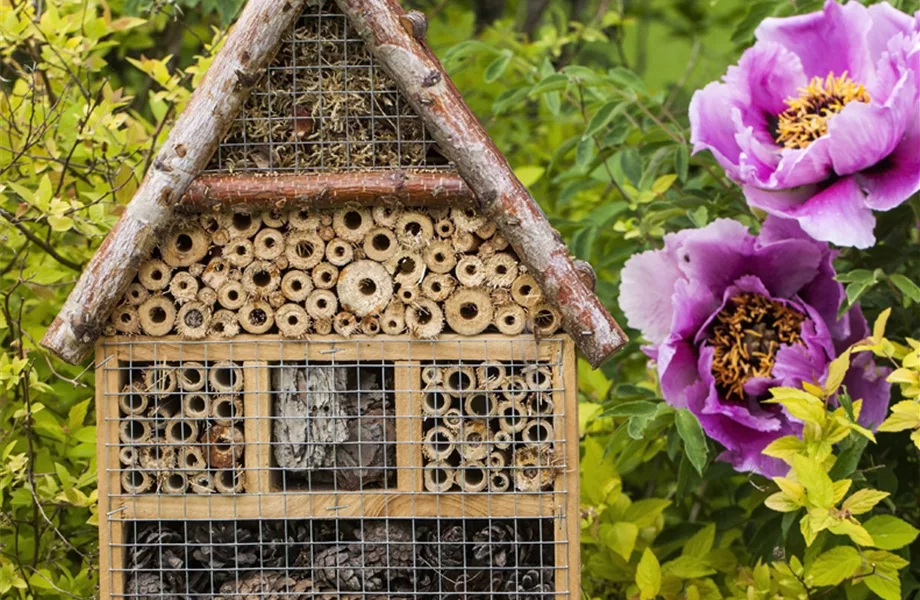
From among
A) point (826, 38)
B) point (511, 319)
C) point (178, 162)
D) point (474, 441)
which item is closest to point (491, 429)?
point (474, 441)

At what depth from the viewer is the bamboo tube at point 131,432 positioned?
4.58 feet

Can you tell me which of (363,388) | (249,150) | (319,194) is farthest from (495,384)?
(249,150)

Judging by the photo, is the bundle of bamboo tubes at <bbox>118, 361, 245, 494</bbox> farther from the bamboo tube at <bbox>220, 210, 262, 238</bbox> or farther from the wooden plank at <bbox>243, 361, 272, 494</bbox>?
the bamboo tube at <bbox>220, 210, 262, 238</bbox>

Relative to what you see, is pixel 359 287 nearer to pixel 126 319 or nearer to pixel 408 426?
pixel 408 426

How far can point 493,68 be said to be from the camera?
195 centimetres

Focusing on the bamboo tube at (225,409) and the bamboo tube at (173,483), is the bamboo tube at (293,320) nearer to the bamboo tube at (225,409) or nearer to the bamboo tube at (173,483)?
the bamboo tube at (225,409)

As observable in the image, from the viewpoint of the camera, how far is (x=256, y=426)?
138cm

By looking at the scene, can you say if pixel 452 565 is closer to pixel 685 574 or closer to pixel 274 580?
pixel 274 580

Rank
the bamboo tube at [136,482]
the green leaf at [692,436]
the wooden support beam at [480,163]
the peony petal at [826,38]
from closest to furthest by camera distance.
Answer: the wooden support beam at [480,163], the bamboo tube at [136,482], the green leaf at [692,436], the peony petal at [826,38]

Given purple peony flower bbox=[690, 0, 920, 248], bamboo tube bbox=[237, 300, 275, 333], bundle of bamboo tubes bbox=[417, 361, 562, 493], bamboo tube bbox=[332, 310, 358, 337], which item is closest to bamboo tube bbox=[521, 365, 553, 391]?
bundle of bamboo tubes bbox=[417, 361, 562, 493]

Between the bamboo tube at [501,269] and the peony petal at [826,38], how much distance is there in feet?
2.04

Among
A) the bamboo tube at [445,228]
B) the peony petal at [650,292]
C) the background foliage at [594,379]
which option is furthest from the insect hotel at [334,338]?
Answer: the peony petal at [650,292]

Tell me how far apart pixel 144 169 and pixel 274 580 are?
31.4 inches

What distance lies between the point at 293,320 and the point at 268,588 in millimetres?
349
